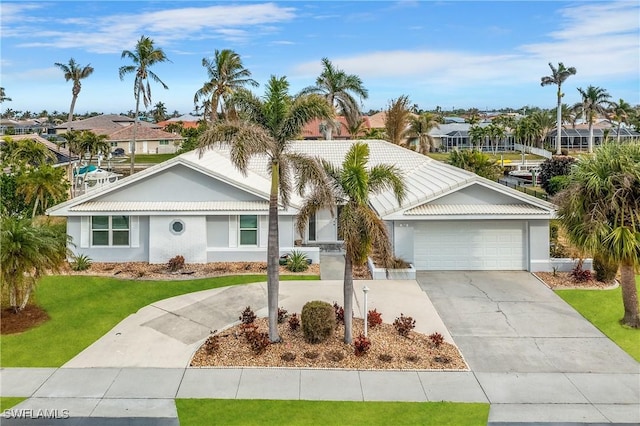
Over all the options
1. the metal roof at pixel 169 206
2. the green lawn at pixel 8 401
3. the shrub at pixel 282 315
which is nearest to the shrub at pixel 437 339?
the shrub at pixel 282 315

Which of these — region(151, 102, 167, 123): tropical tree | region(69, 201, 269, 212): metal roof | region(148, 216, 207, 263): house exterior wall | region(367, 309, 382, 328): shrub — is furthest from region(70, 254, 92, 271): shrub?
region(151, 102, 167, 123): tropical tree

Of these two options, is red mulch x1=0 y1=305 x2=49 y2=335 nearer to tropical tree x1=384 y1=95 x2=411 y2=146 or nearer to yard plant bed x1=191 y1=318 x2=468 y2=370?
yard plant bed x1=191 y1=318 x2=468 y2=370

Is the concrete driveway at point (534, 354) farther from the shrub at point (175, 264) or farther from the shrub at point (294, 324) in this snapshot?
the shrub at point (175, 264)

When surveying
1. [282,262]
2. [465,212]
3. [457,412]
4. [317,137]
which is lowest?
[457,412]

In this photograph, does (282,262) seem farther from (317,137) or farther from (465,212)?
(317,137)

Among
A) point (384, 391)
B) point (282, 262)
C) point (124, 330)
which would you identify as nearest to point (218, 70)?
point (282, 262)

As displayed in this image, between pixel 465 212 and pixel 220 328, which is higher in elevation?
pixel 465 212

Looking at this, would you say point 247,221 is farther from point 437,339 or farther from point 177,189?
point 437,339
